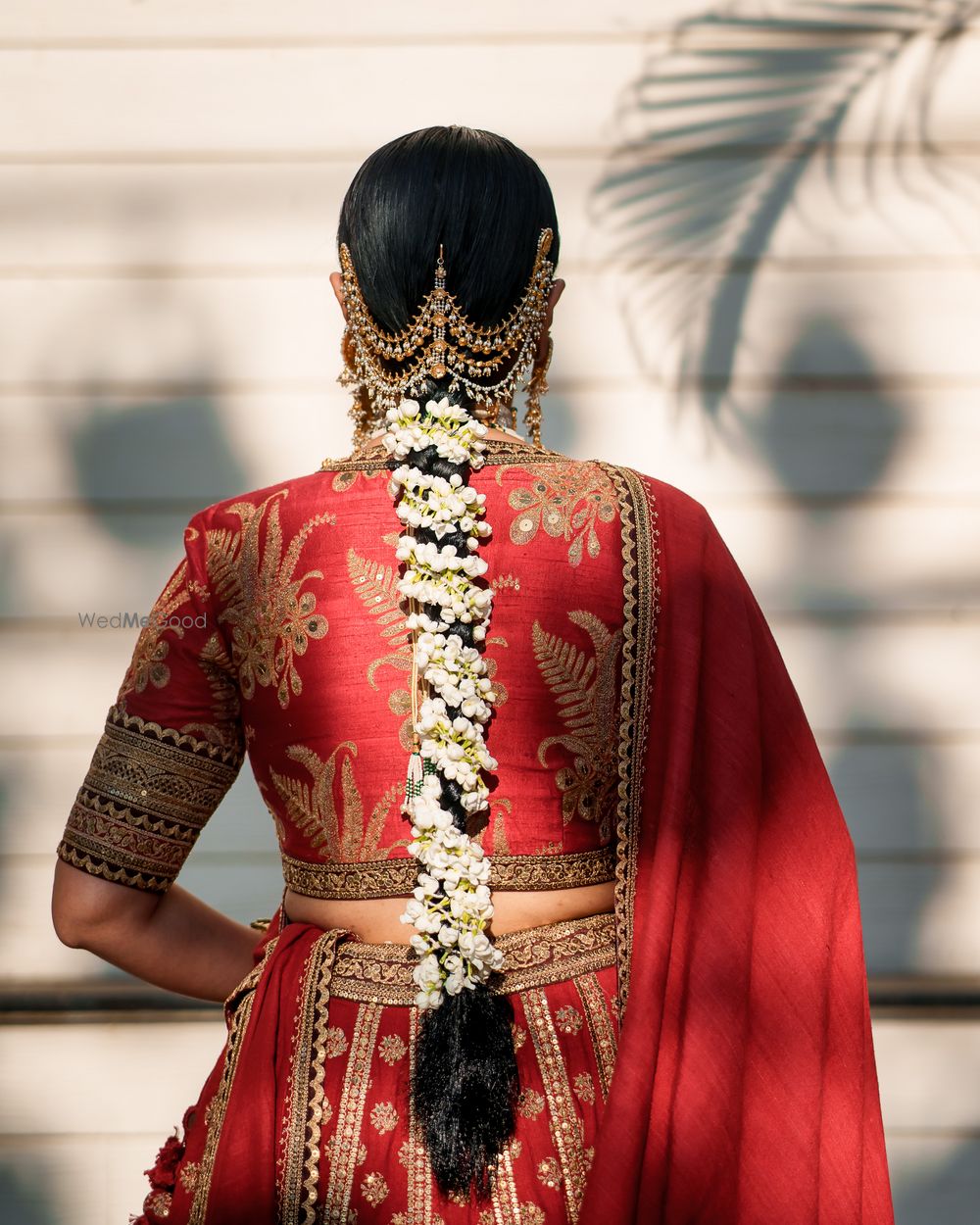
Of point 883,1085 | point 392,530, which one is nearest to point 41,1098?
point 883,1085

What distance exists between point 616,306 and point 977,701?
1.02 meters

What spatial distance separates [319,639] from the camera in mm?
1394

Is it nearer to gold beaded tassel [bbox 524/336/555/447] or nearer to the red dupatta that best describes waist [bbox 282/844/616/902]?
the red dupatta

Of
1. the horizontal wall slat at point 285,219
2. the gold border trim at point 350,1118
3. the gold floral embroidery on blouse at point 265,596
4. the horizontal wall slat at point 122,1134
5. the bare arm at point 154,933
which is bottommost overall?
the horizontal wall slat at point 122,1134

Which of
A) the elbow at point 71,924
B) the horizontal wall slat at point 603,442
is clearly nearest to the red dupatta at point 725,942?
the elbow at point 71,924

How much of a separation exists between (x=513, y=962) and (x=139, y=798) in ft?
1.43

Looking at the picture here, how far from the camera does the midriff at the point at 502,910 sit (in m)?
1.37

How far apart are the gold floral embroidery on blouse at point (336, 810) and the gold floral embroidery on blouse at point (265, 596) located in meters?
0.08

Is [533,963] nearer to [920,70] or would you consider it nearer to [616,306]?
[616,306]

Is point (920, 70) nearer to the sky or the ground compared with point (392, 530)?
nearer to the sky

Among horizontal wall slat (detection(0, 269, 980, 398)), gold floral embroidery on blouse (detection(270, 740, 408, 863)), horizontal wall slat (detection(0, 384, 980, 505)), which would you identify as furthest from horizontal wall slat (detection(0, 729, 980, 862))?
gold floral embroidery on blouse (detection(270, 740, 408, 863))

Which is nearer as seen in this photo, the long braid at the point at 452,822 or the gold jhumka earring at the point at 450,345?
the long braid at the point at 452,822

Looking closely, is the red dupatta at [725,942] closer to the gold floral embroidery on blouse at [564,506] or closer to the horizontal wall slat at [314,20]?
the gold floral embroidery on blouse at [564,506]

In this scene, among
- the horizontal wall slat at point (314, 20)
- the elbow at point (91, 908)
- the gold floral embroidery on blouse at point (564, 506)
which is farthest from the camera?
the horizontal wall slat at point (314, 20)
